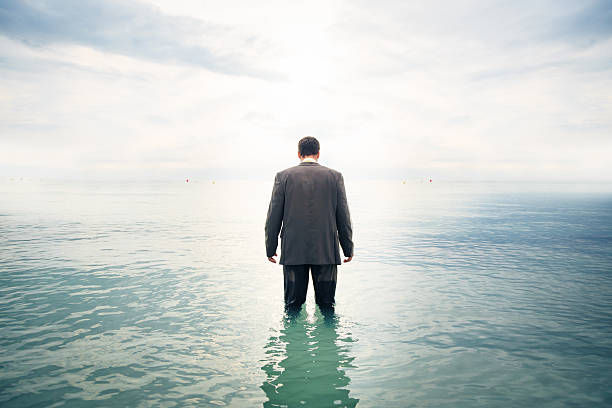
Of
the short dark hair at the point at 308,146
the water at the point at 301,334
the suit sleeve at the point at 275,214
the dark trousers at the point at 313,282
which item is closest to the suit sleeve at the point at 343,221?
the dark trousers at the point at 313,282

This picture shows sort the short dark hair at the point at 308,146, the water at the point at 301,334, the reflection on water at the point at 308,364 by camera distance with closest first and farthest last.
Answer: the reflection on water at the point at 308,364 < the water at the point at 301,334 < the short dark hair at the point at 308,146

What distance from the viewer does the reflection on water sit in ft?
16.1

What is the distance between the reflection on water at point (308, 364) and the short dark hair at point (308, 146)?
269 cm

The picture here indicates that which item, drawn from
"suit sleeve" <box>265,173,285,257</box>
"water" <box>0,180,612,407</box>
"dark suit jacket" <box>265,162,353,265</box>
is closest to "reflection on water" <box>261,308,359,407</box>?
"water" <box>0,180,612,407</box>

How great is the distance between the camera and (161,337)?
6.95 meters

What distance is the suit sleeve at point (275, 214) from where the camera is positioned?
6.64 metres

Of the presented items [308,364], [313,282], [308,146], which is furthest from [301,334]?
[308,146]

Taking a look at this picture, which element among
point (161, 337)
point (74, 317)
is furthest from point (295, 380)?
point (74, 317)

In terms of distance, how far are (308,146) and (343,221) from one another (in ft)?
4.28

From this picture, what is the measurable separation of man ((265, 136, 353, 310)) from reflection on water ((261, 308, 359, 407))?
1.00 metres

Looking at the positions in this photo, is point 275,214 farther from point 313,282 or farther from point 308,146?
point 313,282

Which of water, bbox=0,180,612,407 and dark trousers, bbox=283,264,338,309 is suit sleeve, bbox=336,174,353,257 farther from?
water, bbox=0,180,612,407

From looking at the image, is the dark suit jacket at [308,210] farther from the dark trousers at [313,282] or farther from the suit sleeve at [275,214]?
the dark trousers at [313,282]

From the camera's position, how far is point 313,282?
6.98 m
